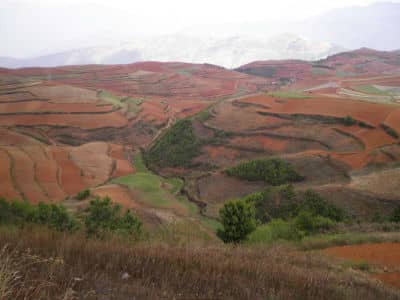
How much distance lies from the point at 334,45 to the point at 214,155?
12907 cm

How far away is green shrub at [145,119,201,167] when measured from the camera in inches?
1222

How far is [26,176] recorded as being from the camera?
24031mm

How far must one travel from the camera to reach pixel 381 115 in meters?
28.2

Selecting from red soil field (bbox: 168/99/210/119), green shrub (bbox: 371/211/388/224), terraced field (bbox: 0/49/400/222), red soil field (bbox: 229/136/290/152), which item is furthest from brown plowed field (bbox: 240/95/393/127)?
red soil field (bbox: 168/99/210/119)

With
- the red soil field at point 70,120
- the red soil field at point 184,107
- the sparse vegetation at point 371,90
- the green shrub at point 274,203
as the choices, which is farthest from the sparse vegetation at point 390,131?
the red soil field at point 70,120

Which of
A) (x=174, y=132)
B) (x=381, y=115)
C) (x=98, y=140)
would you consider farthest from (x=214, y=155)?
(x=98, y=140)

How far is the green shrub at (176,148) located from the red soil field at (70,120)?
9194mm

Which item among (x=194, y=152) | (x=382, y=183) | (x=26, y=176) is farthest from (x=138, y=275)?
Result: (x=194, y=152)

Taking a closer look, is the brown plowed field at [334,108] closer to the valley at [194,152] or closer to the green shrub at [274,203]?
the valley at [194,152]

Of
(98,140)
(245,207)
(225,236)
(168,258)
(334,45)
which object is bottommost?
(98,140)

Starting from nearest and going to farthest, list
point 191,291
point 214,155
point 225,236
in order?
point 191,291, point 225,236, point 214,155

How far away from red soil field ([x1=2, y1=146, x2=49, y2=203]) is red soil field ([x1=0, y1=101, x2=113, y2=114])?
1554cm

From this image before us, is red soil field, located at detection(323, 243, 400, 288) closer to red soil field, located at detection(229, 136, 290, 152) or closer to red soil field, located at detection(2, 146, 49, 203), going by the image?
red soil field, located at detection(2, 146, 49, 203)

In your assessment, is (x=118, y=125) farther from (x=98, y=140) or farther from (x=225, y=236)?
(x=225, y=236)
